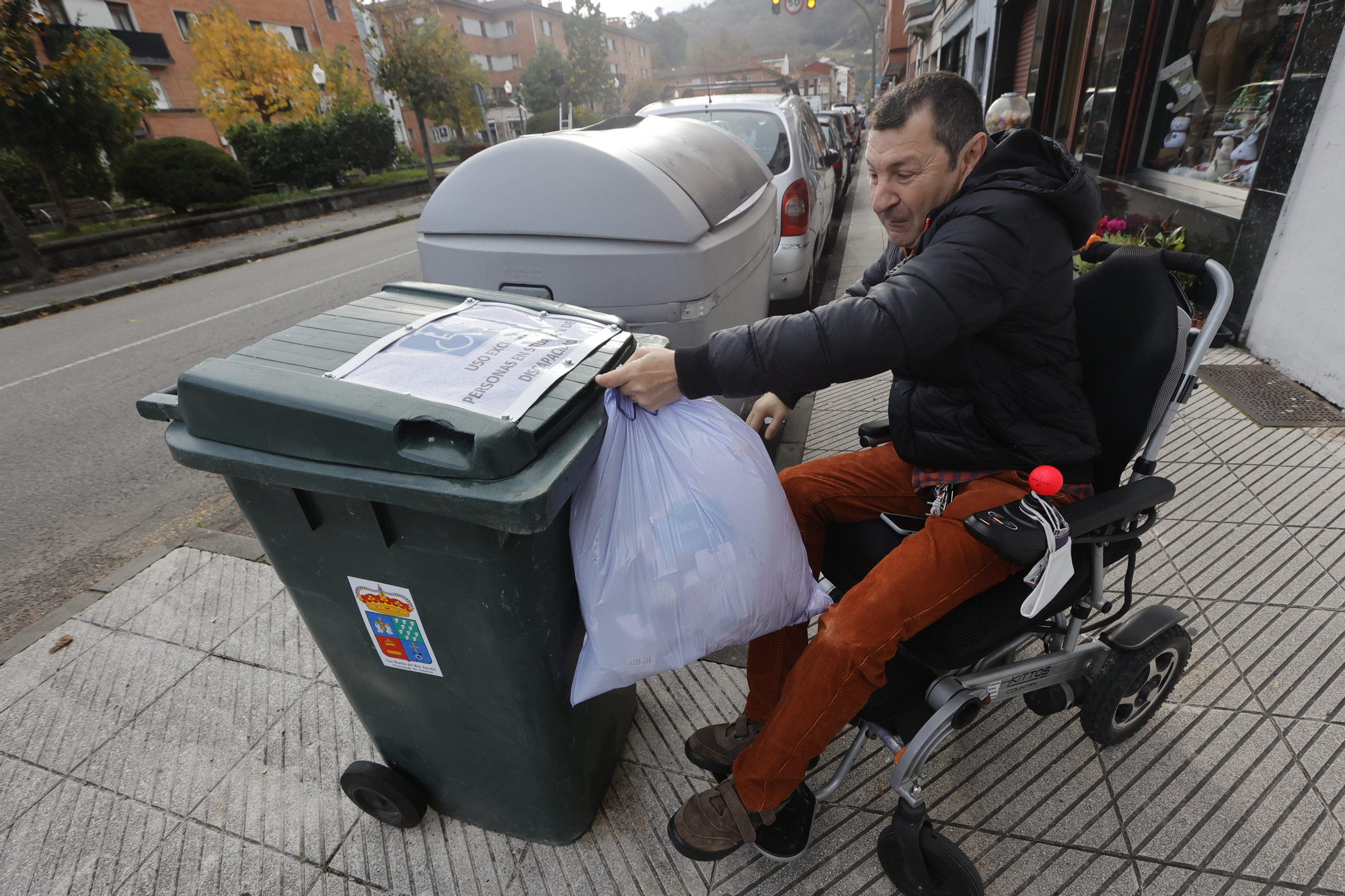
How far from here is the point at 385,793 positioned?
1761mm

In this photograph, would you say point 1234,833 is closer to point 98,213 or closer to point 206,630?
point 206,630

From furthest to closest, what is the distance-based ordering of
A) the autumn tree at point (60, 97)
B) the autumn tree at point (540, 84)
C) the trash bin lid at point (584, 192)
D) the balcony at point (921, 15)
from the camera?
the autumn tree at point (540, 84) → the balcony at point (921, 15) → the autumn tree at point (60, 97) → the trash bin lid at point (584, 192)

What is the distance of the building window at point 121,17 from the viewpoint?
25250 millimetres

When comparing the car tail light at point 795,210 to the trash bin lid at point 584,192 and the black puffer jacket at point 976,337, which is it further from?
the black puffer jacket at point 976,337

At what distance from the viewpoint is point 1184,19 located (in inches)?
219

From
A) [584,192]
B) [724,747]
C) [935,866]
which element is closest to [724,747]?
[724,747]

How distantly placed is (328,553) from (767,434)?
1.15 metres

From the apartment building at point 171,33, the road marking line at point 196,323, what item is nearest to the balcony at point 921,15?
the road marking line at point 196,323

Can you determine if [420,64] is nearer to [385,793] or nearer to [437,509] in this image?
[385,793]

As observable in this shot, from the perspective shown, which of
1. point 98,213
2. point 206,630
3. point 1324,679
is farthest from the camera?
point 98,213

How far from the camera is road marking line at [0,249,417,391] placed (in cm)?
650

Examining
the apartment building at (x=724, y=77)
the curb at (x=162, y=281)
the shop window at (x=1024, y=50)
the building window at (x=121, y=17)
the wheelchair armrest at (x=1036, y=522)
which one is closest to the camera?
the wheelchair armrest at (x=1036, y=522)

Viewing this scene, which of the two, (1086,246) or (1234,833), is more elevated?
(1086,246)

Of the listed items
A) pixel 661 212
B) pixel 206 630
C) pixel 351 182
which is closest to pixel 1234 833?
pixel 661 212
